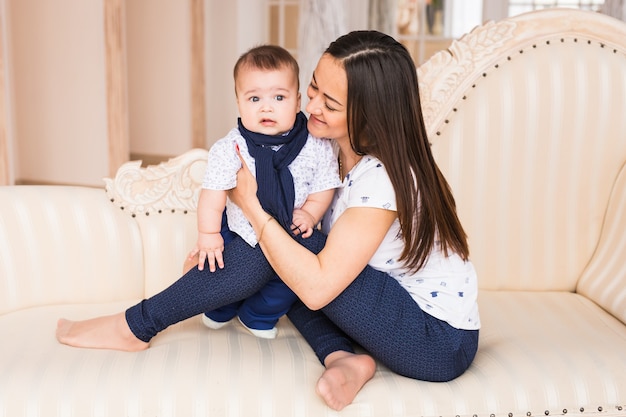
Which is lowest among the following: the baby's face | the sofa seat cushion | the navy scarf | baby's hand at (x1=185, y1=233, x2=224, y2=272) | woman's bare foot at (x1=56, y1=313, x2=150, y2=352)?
the sofa seat cushion

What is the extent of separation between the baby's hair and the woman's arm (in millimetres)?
359

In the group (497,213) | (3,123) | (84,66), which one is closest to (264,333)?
(497,213)

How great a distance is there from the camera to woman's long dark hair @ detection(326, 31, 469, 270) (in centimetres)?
155

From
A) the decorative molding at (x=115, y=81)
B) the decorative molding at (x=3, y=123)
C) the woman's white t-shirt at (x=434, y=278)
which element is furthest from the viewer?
the decorative molding at (x=115, y=81)

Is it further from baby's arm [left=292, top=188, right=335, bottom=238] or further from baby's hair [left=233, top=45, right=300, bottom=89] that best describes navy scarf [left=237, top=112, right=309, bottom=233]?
baby's hair [left=233, top=45, right=300, bottom=89]

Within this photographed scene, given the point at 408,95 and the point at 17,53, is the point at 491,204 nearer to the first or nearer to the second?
the point at 408,95

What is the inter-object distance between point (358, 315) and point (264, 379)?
0.24 m

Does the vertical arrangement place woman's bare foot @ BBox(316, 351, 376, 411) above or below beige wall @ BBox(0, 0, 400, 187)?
below

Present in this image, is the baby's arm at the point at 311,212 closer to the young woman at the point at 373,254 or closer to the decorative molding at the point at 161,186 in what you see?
the young woman at the point at 373,254

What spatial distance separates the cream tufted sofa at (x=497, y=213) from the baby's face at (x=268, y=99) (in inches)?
17.5

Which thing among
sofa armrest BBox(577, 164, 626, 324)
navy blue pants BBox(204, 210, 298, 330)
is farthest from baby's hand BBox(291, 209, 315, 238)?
sofa armrest BBox(577, 164, 626, 324)

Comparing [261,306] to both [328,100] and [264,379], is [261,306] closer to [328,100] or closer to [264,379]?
[264,379]

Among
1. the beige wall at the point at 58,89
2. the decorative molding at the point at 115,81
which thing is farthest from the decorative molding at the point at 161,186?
the beige wall at the point at 58,89

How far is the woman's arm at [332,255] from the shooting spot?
152 centimetres
